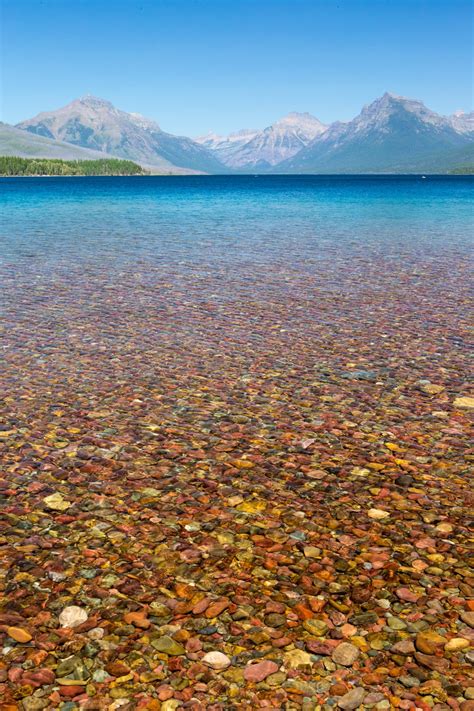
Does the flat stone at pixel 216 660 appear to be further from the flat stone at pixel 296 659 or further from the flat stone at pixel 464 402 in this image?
the flat stone at pixel 464 402

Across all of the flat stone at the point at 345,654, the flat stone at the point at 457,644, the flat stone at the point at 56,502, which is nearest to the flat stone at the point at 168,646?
the flat stone at the point at 345,654

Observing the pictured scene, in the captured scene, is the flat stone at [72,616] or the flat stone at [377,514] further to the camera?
the flat stone at [377,514]

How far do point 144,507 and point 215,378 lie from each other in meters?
7.02

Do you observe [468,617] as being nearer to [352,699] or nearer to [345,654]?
[345,654]

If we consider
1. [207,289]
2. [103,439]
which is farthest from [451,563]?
[207,289]

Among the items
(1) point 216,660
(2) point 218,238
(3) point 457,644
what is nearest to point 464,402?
(3) point 457,644

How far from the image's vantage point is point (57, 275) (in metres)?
34.8

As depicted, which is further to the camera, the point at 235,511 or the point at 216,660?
the point at 235,511

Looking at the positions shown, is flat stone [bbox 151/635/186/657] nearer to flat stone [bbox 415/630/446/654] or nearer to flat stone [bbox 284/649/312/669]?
flat stone [bbox 284/649/312/669]

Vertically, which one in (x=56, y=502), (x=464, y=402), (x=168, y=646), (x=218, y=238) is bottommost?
(x=168, y=646)

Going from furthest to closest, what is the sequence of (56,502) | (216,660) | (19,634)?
(56,502), (19,634), (216,660)

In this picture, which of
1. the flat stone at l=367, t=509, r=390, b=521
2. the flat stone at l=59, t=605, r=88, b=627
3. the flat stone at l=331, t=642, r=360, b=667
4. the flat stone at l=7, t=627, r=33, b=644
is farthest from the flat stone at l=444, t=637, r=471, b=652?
the flat stone at l=7, t=627, r=33, b=644

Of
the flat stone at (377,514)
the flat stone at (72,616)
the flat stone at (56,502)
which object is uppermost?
the flat stone at (377,514)

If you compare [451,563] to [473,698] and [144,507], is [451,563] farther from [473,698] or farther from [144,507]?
[144,507]
